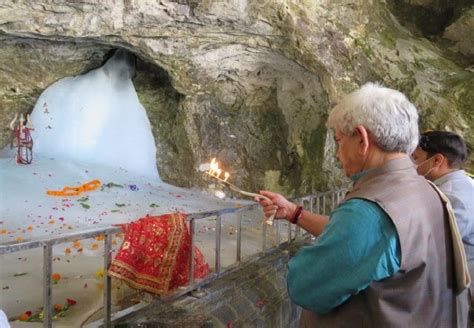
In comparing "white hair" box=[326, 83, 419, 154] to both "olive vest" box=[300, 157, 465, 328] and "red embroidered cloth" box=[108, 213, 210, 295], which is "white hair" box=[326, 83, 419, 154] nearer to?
"olive vest" box=[300, 157, 465, 328]

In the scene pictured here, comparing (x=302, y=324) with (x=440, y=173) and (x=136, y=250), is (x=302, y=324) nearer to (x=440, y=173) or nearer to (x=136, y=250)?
(x=440, y=173)

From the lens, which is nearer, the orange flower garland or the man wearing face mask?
the man wearing face mask

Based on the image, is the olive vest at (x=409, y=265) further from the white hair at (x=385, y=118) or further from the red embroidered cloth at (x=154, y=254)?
the red embroidered cloth at (x=154, y=254)

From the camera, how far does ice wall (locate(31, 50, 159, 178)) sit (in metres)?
8.70

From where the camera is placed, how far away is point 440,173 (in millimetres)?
1804

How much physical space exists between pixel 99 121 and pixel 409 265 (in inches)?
345

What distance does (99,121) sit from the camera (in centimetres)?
891

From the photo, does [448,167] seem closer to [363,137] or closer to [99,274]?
[363,137]

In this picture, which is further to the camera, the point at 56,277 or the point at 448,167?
the point at 56,277

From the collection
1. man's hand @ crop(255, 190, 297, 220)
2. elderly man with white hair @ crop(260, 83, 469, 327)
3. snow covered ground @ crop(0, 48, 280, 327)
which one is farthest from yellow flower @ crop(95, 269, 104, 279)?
elderly man with white hair @ crop(260, 83, 469, 327)

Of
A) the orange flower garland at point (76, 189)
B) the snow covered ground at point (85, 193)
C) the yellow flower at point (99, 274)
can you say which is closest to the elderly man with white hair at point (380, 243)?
the snow covered ground at point (85, 193)

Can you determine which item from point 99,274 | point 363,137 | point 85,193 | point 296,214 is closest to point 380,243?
point 363,137

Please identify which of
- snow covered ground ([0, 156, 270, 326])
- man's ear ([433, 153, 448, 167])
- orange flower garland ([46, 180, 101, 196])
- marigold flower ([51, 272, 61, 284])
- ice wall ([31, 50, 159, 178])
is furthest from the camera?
ice wall ([31, 50, 159, 178])

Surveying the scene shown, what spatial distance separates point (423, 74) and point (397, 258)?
6215 millimetres
